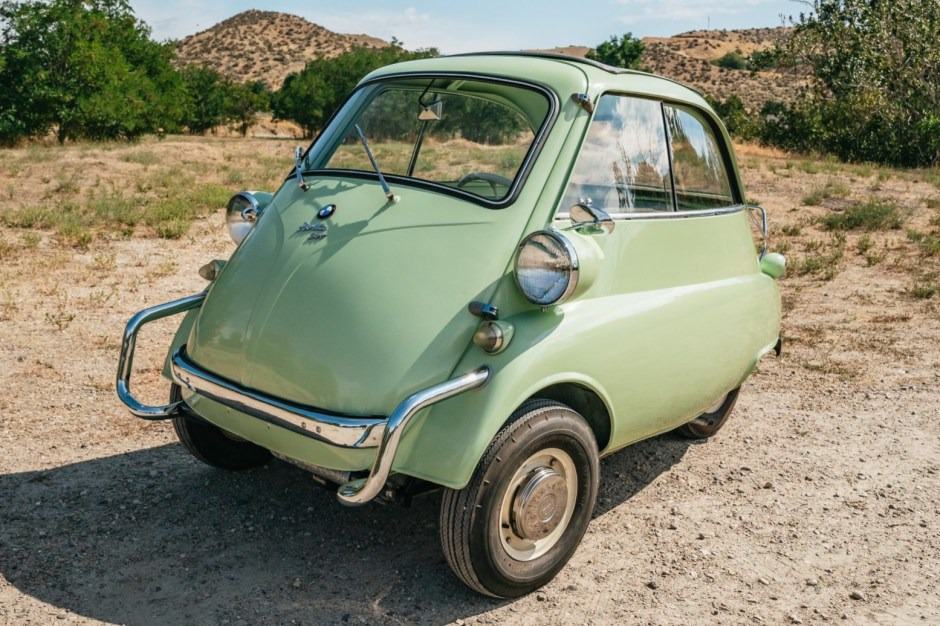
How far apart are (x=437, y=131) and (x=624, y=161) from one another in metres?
0.85

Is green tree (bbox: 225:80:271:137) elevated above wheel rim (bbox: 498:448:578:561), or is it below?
below

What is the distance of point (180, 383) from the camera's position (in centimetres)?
362

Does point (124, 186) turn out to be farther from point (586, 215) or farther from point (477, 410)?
point (477, 410)

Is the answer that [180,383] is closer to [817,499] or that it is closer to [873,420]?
[817,499]

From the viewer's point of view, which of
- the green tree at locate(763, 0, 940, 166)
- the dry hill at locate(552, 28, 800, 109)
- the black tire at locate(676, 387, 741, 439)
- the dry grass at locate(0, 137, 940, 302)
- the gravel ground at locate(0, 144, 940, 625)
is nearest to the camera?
the gravel ground at locate(0, 144, 940, 625)

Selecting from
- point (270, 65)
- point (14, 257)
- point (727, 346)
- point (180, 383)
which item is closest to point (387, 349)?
point (180, 383)

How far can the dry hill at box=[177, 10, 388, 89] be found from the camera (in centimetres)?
8312

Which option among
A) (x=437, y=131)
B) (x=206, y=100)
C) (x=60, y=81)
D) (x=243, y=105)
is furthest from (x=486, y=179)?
(x=243, y=105)

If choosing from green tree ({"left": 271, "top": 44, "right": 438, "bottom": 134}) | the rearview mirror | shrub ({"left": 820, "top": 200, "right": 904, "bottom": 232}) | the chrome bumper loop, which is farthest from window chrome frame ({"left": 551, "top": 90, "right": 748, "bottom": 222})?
green tree ({"left": 271, "top": 44, "right": 438, "bottom": 134})

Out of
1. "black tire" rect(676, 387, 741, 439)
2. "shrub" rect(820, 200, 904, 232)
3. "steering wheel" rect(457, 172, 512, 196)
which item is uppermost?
"steering wheel" rect(457, 172, 512, 196)

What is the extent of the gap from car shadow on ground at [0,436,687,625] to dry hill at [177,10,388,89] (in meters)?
77.8

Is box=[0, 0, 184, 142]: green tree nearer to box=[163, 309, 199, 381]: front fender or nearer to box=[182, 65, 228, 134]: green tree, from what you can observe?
box=[182, 65, 228, 134]: green tree

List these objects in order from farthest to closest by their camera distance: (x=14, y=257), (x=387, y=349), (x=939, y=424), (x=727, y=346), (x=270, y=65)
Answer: (x=270, y=65) < (x=14, y=257) < (x=939, y=424) < (x=727, y=346) < (x=387, y=349)

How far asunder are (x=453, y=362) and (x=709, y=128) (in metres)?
2.25
